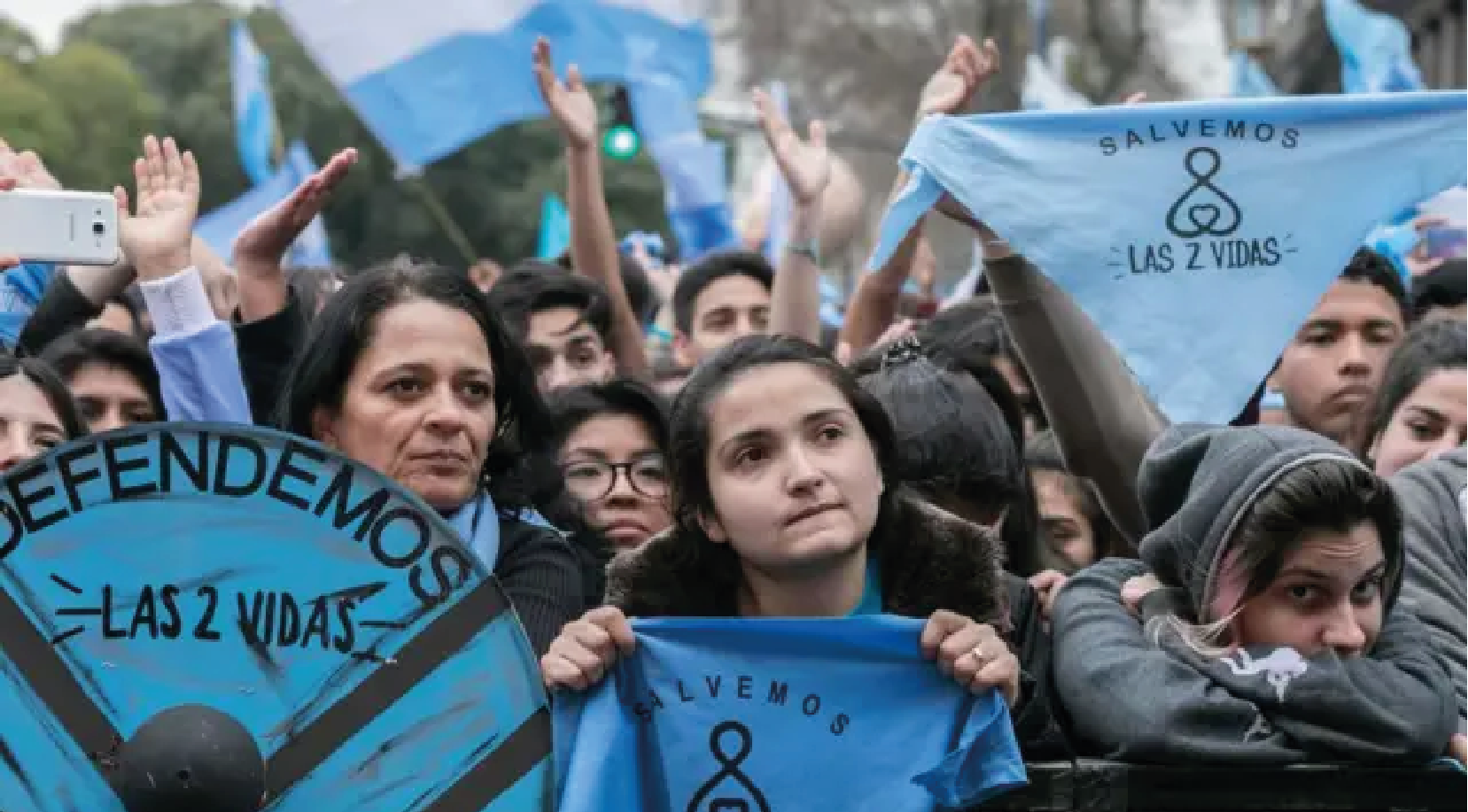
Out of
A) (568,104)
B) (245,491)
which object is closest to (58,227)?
(245,491)

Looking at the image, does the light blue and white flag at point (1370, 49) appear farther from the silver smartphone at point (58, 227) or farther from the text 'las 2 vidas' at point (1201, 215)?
the silver smartphone at point (58, 227)

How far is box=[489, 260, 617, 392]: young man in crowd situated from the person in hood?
271 cm

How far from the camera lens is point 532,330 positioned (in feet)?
23.2

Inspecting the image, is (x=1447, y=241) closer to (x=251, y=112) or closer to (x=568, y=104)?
(x=568, y=104)

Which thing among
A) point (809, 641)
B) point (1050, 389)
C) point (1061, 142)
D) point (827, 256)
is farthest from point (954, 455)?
point (827, 256)

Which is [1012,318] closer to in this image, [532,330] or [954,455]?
[954,455]

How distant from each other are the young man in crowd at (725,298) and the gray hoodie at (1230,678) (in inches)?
149

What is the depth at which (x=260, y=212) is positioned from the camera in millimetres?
10438

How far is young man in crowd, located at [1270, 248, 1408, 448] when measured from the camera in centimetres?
654

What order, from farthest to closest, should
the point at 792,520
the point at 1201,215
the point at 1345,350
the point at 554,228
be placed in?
the point at 554,228, the point at 1345,350, the point at 1201,215, the point at 792,520

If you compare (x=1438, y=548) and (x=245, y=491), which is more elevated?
(x=245, y=491)

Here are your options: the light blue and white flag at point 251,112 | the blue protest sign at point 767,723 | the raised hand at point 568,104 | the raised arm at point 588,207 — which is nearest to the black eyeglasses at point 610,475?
the raised arm at point 588,207

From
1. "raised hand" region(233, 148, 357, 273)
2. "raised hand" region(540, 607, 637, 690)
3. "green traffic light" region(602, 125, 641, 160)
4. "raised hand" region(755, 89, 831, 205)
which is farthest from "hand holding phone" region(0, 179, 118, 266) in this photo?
"green traffic light" region(602, 125, 641, 160)

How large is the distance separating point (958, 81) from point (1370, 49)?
466 cm
